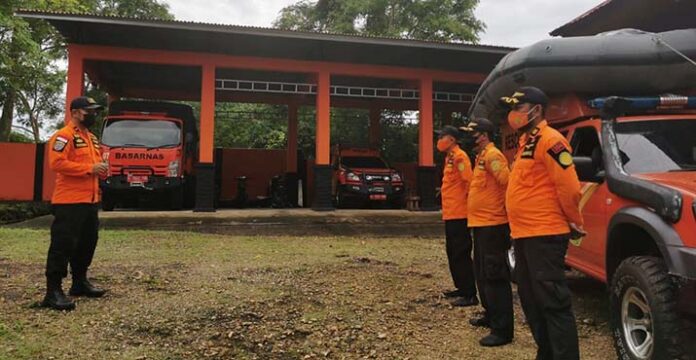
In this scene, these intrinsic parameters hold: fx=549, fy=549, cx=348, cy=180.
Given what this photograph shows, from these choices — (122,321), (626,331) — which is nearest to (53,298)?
(122,321)

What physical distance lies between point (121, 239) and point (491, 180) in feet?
22.5

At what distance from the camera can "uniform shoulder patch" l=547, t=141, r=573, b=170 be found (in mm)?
3455

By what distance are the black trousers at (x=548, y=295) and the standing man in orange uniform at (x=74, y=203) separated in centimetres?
376

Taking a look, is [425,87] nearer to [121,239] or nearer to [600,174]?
[121,239]

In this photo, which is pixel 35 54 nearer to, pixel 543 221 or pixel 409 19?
pixel 409 19

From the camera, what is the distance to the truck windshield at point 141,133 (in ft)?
44.6

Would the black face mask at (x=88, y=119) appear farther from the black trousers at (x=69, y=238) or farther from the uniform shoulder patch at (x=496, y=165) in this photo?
the uniform shoulder patch at (x=496, y=165)

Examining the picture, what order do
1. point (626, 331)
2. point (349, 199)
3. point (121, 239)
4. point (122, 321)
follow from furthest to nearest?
point (349, 199) → point (121, 239) → point (122, 321) → point (626, 331)

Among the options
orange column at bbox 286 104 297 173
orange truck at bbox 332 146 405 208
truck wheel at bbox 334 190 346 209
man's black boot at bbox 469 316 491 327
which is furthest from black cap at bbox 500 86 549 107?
orange column at bbox 286 104 297 173

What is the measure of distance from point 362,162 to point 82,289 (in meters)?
12.6

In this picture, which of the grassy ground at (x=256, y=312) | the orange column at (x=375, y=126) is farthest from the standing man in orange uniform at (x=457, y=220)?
the orange column at (x=375, y=126)

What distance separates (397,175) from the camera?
16.6m

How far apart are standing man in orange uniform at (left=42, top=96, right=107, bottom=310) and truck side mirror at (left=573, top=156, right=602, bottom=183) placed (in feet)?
13.5

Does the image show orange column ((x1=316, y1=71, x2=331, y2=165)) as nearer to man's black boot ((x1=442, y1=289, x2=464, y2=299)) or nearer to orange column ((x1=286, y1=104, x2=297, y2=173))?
orange column ((x1=286, y1=104, x2=297, y2=173))
